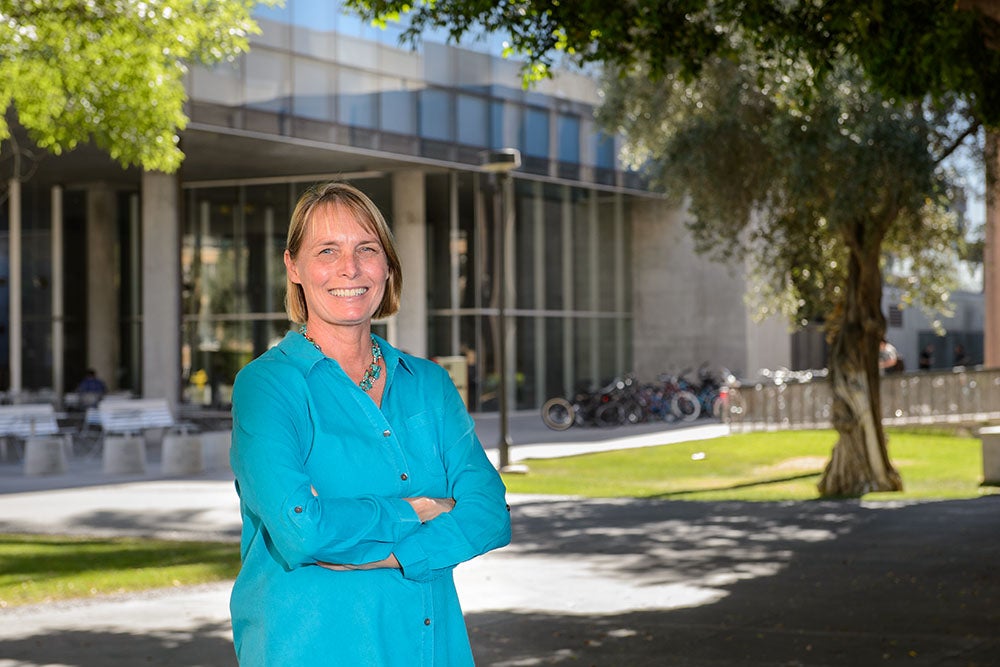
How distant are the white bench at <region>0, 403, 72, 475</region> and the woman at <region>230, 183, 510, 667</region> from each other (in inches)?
712

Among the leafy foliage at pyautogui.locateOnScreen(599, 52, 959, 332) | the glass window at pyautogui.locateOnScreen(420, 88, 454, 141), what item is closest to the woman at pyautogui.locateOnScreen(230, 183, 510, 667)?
the leafy foliage at pyautogui.locateOnScreen(599, 52, 959, 332)

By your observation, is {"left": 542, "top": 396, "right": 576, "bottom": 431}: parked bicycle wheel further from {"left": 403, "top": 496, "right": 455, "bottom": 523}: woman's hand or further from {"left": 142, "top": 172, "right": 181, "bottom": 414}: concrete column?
{"left": 403, "top": 496, "right": 455, "bottom": 523}: woman's hand

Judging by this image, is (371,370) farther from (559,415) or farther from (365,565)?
(559,415)

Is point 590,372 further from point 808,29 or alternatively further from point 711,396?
point 808,29

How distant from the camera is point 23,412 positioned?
2283 cm

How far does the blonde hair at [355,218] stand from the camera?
2869 mm

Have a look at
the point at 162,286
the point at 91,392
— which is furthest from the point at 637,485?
the point at 91,392

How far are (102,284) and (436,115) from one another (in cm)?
1114

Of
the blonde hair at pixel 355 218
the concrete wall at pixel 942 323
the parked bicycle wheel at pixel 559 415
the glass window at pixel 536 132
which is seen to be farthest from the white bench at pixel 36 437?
the concrete wall at pixel 942 323

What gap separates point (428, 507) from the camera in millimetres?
2787

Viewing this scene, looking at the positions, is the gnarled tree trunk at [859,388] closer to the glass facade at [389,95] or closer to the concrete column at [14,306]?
the glass facade at [389,95]

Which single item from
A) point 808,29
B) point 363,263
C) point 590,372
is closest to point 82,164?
point 590,372

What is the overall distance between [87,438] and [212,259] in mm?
12927

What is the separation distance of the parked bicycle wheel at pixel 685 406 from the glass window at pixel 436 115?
797cm
